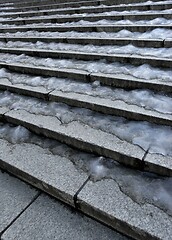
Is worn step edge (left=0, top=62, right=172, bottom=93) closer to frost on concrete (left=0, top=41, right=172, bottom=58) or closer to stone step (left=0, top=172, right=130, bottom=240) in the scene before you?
frost on concrete (left=0, top=41, right=172, bottom=58)

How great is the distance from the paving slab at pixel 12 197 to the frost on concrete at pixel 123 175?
1.55 feet

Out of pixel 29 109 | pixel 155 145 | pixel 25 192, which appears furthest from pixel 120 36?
pixel 25 192

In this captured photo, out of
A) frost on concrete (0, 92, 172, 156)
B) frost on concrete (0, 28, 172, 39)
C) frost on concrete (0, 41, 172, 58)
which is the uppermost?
frost on concrete (0, 28, 172, 39)

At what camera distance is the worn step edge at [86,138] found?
2002 millimetres

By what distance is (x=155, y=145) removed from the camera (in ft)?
6.69

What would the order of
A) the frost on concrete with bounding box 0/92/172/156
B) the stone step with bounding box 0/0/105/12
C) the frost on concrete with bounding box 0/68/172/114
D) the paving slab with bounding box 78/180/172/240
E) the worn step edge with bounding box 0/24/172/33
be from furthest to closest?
the stone step with bounding box 0/0/105/12
the worn step edge with bounding box 0/24/172/33
the frost on concrete with bounding box 0/68/172/114
the frost on concrete with bounding box 0/92/172/156
the paving slab with bounding box 78/180/172/240

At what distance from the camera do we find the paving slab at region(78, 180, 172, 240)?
62.7 inches

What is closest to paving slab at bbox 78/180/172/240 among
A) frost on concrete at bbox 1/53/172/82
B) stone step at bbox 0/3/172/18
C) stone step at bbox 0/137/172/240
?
stone step at bbox 0/137/172/240

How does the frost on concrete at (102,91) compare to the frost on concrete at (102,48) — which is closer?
the frost on concrete at (102,91)

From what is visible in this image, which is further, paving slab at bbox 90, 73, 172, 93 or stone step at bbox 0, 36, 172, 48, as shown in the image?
stone step at bbox 0, 36, 172, 48

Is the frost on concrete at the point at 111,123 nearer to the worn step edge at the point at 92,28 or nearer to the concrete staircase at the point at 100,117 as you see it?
the concrete staircase at the point at 100,117

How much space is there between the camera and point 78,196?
1.92m

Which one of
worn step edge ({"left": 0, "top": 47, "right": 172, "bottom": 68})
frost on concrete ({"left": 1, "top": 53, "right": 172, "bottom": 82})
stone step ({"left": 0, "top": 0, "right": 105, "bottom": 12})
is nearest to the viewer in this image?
frost on concrete ({"left": 1, "top": 53, "right": 172, "bottom": 82})

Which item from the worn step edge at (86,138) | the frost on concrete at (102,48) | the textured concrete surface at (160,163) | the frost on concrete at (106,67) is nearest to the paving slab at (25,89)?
the worn step edge at (86,138)
